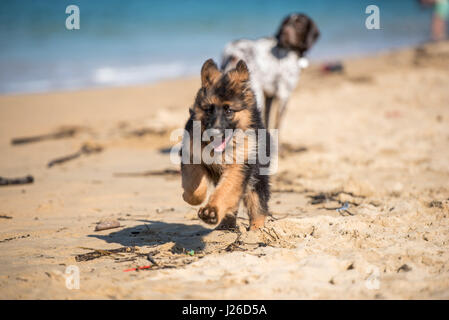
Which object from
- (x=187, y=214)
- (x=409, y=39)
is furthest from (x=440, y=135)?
(x=409, y=39)

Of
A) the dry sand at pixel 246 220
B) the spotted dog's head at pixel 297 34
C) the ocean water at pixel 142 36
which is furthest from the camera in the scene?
the ocean water at pixel 142 36

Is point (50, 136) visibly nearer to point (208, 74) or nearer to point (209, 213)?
point (208, 74)

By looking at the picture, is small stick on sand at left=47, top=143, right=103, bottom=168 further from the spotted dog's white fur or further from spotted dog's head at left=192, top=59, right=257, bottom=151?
spotted dog's head at left=192, top=59, right=257, bottom=151

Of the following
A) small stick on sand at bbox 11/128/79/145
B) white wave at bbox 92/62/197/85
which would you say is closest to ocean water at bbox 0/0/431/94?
white wave at bbox 92/62/197/85

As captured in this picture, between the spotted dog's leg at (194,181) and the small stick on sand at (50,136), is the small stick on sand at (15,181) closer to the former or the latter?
the spotted dog's leg at (194,181)

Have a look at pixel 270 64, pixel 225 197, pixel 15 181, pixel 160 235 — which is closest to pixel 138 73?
pixel 270 64

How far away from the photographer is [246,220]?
5414 mm

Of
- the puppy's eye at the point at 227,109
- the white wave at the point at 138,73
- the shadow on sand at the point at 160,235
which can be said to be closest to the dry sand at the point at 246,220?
the shadow on sand at the point at 160,235

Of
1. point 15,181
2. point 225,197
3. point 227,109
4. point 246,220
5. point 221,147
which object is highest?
point 227,109

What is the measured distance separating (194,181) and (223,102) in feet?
2.93

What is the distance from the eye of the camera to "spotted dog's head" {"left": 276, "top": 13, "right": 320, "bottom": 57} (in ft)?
26.3

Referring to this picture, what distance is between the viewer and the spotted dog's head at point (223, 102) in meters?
4.16

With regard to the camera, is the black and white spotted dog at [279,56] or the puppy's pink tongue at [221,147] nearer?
the puppy's pink tongue at [221,147]

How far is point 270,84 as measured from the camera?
805 centimetres
